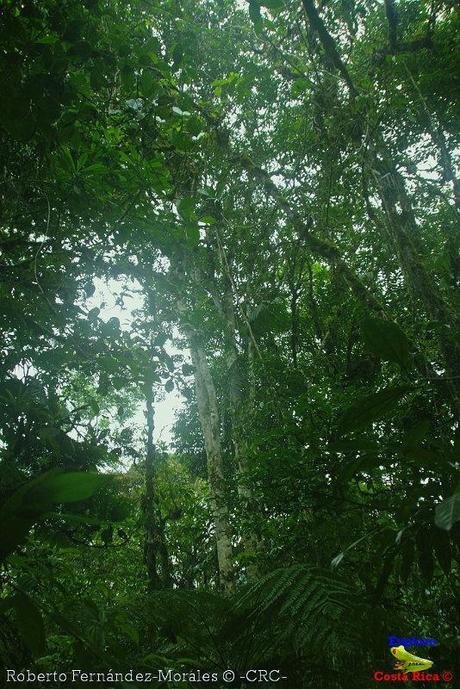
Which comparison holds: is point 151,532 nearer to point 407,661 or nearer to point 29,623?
point 407,661

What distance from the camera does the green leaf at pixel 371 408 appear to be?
2.69ft

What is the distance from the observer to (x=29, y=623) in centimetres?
66

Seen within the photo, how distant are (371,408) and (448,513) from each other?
0.24 metres

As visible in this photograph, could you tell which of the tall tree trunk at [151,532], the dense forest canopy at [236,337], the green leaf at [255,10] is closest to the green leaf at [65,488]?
the dense forest canopy at [236,337]

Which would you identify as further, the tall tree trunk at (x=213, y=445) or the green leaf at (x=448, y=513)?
the tall tree trunk at (x=213, y=445)

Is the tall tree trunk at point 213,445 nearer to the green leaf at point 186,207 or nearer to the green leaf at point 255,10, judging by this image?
the green leaf at point 186,207

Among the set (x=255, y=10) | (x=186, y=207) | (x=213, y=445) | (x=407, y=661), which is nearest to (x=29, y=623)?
(x=407, y=661)

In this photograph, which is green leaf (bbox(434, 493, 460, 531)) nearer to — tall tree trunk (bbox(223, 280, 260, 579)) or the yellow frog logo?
the yellow frog logo

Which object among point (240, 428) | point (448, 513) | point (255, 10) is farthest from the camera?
point (240, 428)

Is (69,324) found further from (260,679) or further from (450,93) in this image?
(450,93)

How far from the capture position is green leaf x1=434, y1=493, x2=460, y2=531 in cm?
63

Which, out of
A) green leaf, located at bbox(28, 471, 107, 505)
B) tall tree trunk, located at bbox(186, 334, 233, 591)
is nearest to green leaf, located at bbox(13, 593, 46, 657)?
green leaf, located at bbox(28, 471, 107, 505)

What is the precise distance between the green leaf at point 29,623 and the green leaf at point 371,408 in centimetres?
63

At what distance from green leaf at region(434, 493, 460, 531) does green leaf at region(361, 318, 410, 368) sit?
0.92ft
